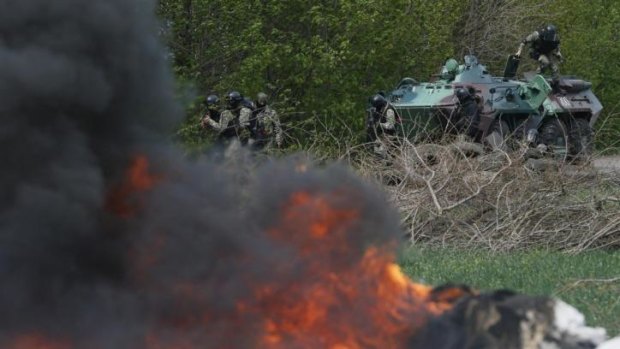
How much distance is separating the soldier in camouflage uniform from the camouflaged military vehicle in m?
3.63

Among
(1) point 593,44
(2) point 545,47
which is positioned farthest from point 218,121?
(1) point 593,44

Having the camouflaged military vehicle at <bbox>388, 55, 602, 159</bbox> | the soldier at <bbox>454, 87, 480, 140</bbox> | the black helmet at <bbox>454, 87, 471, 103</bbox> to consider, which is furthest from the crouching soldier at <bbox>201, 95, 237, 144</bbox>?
the black helmet at <bbox>454, 87, 471, 103</bbox>

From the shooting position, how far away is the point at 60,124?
5820mm

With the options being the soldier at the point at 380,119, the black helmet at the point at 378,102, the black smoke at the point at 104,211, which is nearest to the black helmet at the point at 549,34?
the soldier at the point at 380,119

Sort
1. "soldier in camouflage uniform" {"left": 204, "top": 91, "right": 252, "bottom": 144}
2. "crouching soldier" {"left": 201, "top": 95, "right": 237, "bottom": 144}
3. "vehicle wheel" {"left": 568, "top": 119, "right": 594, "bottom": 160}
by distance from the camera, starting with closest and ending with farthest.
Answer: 1. "crouching soldier" {"left": 201, "top": 95, "right": 237, "bottom": 144}
2. "soldier in camouflage uniform" {"left": 204, "top": 91, "right": 252, "bottom": 144}
3. "vehicle wheel" {"left": 568, "top": 119, "right": 594, "bottom": 160}

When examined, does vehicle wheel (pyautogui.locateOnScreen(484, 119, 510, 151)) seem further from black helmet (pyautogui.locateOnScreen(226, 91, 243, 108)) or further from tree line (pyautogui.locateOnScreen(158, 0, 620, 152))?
black helmet (pyautogui.locateOnScreen(226, 91, 243, 108))

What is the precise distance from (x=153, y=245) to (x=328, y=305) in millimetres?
914

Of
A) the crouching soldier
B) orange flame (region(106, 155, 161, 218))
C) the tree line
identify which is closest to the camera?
orange flame (region(106, 155, 161, 218))

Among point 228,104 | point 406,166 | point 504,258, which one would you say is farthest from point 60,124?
point 228,104

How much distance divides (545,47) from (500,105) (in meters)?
1.87

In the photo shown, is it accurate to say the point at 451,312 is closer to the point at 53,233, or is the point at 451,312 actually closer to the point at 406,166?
the point at 53,233

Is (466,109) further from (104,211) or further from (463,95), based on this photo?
(104,211)

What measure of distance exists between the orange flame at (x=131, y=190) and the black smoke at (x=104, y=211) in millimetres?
36

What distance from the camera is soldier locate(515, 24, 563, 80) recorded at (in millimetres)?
22839
